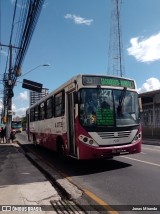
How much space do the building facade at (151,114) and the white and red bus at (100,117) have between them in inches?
988

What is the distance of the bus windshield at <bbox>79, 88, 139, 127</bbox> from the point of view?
10969 mm

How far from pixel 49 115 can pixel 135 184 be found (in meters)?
7.96

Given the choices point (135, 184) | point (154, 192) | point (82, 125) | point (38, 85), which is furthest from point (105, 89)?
point (38, 85)

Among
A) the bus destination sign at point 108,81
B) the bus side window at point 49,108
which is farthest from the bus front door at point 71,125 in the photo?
the bus side window at point 49,108

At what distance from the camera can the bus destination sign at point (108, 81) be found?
11.3 meters

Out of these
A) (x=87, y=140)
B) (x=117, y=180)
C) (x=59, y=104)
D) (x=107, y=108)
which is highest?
(x=59, y=104)

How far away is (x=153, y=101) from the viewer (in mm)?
38625

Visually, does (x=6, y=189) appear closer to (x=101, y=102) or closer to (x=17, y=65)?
(x=101, y=102)

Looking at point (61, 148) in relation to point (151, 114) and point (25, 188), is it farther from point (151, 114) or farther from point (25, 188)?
point (151, 114)

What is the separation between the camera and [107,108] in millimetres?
11203

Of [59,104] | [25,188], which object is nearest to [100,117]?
[59,104]

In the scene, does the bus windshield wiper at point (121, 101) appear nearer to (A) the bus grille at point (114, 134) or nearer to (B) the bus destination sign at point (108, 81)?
(B) the bus destination sign at point (108, 81)

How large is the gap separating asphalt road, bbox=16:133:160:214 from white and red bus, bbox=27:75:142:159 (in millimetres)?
625

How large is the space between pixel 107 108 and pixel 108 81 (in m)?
1.02
